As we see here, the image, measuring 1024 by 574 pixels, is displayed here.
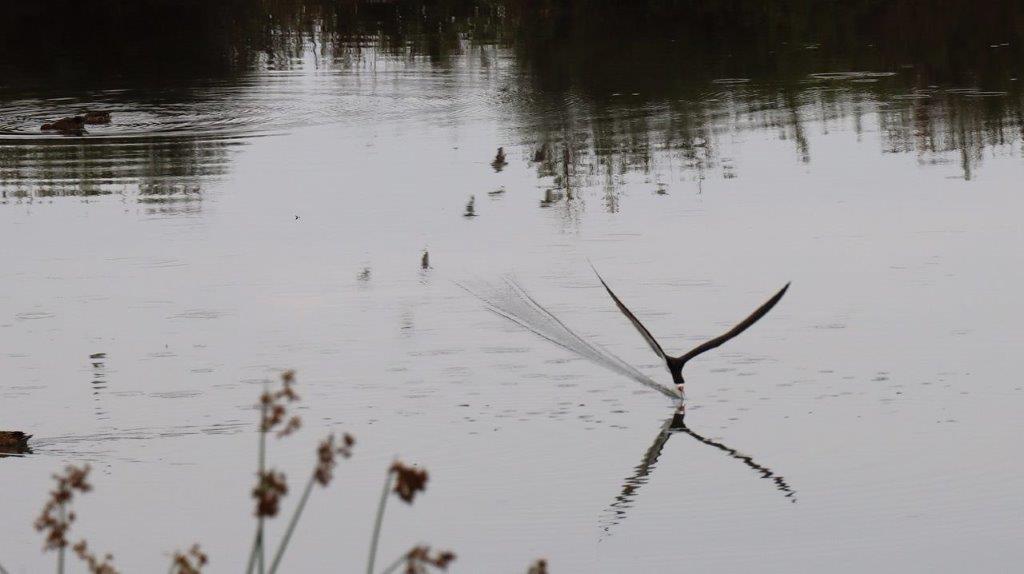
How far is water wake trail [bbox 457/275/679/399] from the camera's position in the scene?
25.5ft

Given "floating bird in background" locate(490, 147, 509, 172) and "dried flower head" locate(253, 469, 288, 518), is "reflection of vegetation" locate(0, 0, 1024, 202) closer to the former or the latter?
"floating bird in background" locate(490, 147, 509, 172)

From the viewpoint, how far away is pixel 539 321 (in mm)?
8641

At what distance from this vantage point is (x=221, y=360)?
811 centimetres

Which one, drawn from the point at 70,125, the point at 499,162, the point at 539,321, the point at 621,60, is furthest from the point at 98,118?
the point at 539,321

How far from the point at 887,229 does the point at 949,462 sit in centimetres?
415

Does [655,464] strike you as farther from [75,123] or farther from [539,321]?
[75,123]

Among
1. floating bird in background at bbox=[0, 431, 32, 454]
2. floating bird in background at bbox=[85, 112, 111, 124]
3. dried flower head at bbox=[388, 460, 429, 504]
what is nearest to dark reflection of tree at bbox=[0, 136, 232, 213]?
floating bird in background at bbox=[85, 112, 111, 124]

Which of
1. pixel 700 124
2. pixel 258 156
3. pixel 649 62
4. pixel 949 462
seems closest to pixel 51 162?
pixel 258 156

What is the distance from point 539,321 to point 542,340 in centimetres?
31

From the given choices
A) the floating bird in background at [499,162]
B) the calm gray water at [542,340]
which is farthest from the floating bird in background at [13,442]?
the floating bird in background at [499,162]

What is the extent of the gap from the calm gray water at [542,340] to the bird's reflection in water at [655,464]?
0.02 m

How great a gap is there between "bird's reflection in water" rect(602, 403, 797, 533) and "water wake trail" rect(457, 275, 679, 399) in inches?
15.4

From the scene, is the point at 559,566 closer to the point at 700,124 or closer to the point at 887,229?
the point at 887,229

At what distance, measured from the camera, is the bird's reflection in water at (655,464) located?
6.13 metres
